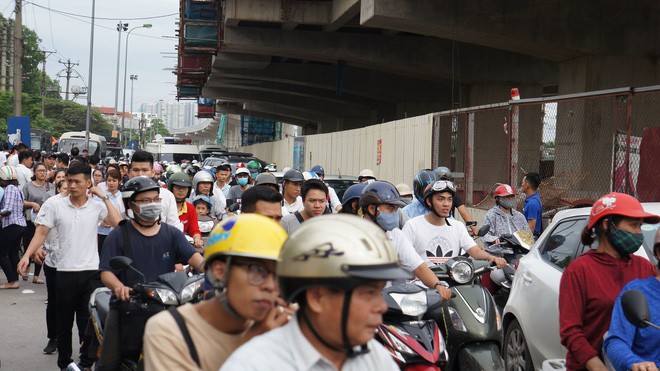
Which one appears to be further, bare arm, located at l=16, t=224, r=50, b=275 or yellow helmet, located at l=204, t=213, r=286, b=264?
bare arm, located at l=16, t=224, r=50, b=275

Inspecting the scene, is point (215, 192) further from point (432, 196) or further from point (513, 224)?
point (432, 196)

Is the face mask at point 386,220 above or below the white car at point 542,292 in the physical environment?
above

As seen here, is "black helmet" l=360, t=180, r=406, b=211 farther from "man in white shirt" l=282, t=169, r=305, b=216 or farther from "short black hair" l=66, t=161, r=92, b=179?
"short black hair" l=66, t=161, r=92, b=179

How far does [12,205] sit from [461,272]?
33.1 feet

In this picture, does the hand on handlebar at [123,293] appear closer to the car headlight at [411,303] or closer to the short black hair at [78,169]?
the car headlight at [411,303]

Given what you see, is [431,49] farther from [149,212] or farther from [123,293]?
[123,293]

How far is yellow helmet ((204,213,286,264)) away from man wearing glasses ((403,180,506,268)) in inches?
173


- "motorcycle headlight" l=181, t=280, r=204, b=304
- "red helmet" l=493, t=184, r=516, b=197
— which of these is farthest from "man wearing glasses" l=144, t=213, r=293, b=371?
"red helmet" l=493, t=184, r=516, b=197

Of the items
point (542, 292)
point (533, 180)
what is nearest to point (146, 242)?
point (542, 292)

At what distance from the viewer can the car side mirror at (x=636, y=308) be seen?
4.73 metres

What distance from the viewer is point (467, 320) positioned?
7.02m

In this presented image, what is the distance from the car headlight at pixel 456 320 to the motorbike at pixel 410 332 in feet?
2.27

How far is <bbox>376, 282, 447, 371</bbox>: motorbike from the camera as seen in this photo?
5.99 metres

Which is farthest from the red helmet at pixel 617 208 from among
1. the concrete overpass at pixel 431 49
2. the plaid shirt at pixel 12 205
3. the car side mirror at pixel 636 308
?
the concrete overpass at pixel 431 49
